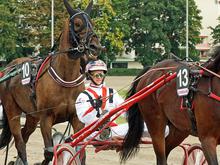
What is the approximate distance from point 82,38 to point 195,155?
1868 mm

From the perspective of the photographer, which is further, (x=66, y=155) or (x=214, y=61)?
(x=66, y=155)

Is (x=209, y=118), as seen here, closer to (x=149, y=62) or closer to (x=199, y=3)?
(x=149, y=62)

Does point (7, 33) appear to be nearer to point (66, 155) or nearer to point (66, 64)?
point (66, 64)

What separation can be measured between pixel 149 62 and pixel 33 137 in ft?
147

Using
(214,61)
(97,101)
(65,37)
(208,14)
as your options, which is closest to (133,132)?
(97,101)

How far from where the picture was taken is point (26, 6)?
2103 inches

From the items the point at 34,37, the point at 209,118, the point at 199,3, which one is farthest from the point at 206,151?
the point at 199,3

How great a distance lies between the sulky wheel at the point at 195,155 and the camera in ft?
24.4

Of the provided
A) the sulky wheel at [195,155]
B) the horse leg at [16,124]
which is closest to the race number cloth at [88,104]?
the sulky wheel at [195,155]

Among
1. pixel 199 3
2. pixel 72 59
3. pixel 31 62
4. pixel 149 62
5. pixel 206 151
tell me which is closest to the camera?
pixel 206 151

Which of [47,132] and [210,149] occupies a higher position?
[210,149]

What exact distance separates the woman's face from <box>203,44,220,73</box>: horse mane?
1860mm

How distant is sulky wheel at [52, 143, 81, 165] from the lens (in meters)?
6.98

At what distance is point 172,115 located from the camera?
21.3ft
